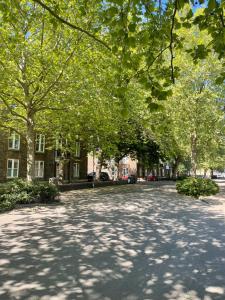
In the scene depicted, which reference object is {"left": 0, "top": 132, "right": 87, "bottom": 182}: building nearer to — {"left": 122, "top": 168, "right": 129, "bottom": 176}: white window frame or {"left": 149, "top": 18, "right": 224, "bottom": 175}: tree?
{"left": 149, "top": 18, "right": 224, "bottom": 175}: tree

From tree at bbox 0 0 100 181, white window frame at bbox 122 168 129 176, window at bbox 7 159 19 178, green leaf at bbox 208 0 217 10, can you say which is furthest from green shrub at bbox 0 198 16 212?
white window frame at bbox 122 168 129 176

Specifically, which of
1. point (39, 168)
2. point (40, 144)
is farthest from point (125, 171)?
point (40, 144)

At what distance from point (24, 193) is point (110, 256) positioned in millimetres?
9864

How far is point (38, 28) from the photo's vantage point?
623 inches

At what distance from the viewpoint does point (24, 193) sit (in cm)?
1648

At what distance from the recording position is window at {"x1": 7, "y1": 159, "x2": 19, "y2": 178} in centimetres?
3250

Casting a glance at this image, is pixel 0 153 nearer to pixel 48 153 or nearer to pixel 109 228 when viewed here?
pixel 48 153

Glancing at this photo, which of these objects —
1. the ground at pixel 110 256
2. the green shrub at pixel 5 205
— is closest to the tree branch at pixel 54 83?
the green shrub at pixel 5 205

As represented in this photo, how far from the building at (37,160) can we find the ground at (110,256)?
16566 millimetres

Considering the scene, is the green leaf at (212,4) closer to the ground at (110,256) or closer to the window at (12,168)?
the ground at (110,256)

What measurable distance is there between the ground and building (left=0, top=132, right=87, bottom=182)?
54.3ft

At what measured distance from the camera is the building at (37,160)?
31438 millimetres

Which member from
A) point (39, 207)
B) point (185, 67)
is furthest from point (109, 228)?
point (185, 67)

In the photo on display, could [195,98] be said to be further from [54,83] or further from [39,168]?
[39,168]
